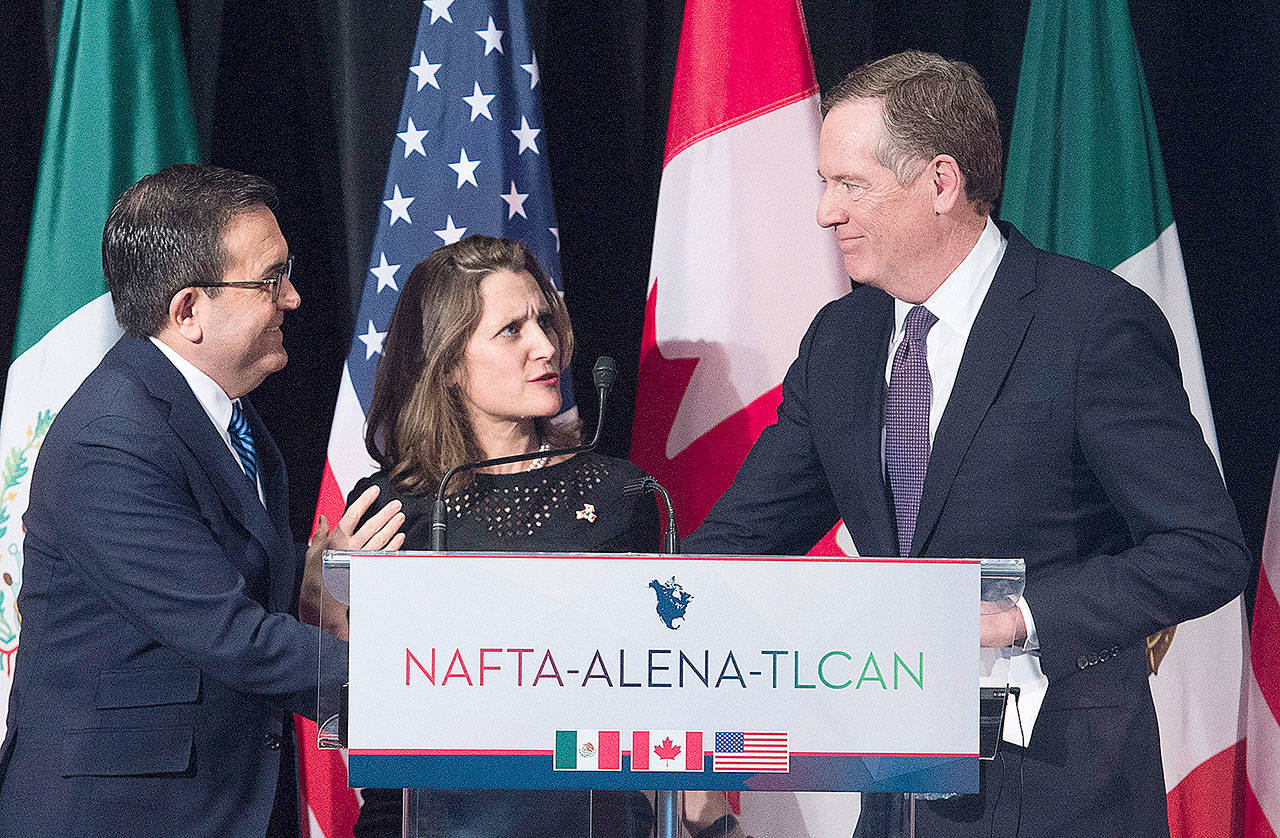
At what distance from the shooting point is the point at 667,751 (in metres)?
1.39

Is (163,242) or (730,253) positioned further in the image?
(730,253)

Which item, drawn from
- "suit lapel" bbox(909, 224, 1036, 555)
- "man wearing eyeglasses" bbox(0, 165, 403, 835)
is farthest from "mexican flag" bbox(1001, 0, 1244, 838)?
"man wearing eyeglasses" bbox(0, 165, 403, 835)

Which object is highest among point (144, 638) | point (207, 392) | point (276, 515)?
point (207, 392)

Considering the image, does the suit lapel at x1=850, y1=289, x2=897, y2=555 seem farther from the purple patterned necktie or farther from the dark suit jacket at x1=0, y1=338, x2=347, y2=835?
the dark suit jacket at x1=0, y1=338, x2=347, y2=835

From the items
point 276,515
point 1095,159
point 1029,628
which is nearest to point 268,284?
point 276,515

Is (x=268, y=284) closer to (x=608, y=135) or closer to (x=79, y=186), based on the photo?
(x=79, y=186)

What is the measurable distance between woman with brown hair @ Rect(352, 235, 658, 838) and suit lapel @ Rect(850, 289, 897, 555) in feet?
2.54

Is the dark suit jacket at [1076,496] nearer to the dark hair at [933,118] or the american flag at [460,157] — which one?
the dark hair at [933,118]

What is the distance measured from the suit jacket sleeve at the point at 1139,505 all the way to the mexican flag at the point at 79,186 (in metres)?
2.31

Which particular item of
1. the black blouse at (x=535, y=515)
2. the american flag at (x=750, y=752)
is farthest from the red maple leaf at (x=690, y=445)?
the american flag at (x=750, y=752)

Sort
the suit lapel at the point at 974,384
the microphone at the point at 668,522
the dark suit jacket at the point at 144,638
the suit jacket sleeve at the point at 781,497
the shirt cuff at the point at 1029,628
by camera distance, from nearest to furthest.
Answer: the shirt cuff at the point at 1029,628
the microphone at the point at 668,522
the suit lapel at the point at 974,384
the dark suit jacket at the point at 144,638
the suit jacket sleeve at the point at 781,497

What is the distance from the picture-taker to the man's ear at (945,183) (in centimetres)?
207

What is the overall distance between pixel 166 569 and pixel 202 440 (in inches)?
10.7

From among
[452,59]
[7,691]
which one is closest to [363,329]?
[452,59]
